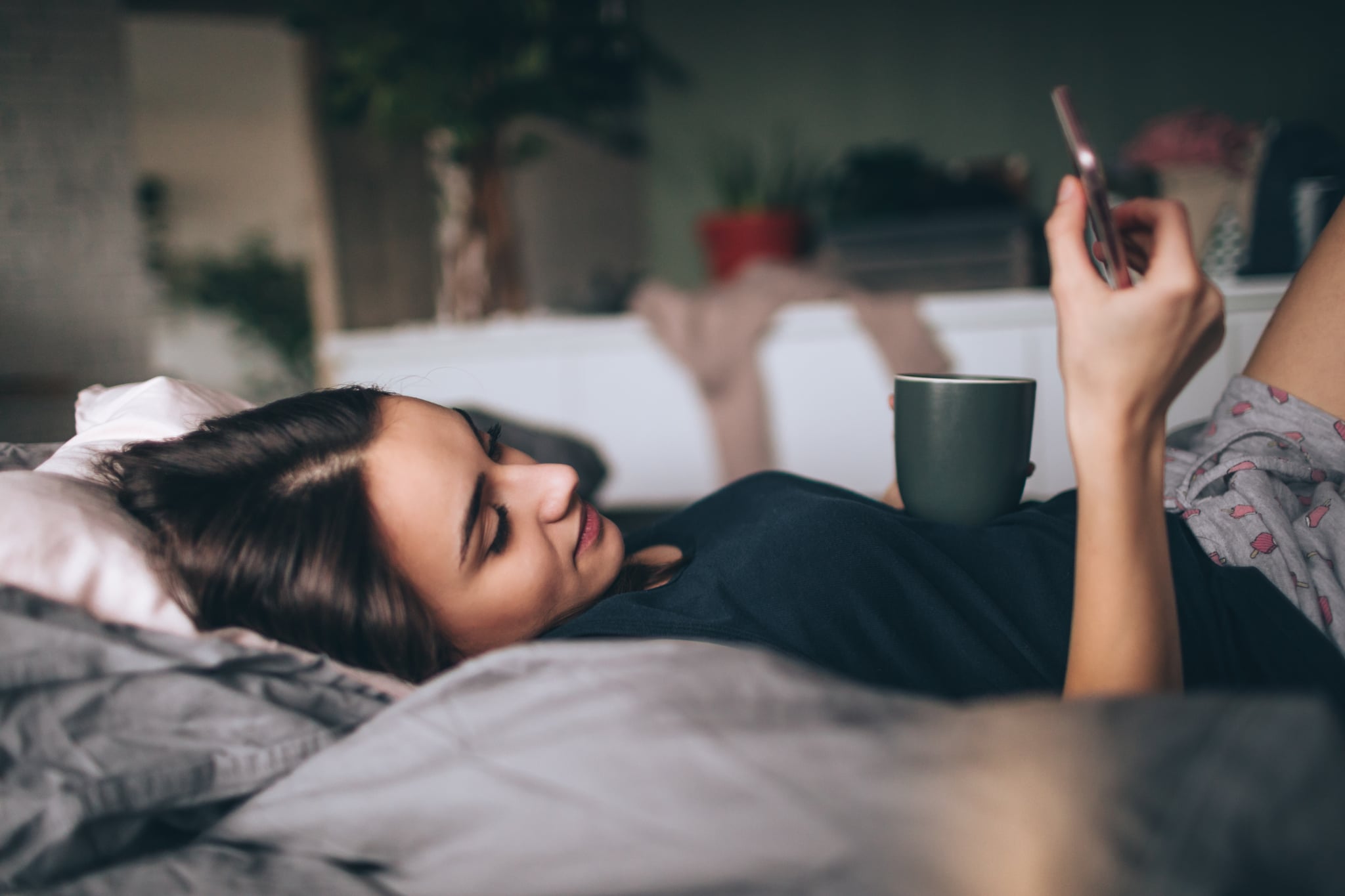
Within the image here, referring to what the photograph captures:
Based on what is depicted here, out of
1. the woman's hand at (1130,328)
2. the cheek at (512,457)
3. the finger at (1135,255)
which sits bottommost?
the cheek at (512,457)

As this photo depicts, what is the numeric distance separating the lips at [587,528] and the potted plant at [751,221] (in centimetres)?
132

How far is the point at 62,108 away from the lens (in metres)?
2.26

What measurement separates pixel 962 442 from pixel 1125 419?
0.22m

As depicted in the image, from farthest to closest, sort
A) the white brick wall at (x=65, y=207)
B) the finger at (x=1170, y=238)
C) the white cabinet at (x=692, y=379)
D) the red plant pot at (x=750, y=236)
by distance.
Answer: the white brick wall at (x=65, y=207)
the red plant pot at (x=750, y=236)
the white cabinet at (x=692, y=379)
the finger at (x=1170, y=238)

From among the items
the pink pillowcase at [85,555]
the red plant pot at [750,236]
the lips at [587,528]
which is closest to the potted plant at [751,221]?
the red plant pot at [750,236]

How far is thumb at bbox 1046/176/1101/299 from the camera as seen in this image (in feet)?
1.46

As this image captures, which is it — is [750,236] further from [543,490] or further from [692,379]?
[543,490]

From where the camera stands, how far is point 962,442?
0.66 m

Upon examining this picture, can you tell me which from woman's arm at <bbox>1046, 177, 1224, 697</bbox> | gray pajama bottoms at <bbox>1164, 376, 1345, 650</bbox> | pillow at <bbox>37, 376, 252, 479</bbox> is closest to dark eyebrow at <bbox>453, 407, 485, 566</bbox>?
pillow at <bbox>37, 376, 252, 479</bbox>

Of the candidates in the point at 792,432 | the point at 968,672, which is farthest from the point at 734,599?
the point at 792,432

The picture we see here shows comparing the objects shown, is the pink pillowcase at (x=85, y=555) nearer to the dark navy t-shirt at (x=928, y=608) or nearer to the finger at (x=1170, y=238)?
the dark navy t-shirt at (x=928, y=608)

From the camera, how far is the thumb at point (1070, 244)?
44 cm

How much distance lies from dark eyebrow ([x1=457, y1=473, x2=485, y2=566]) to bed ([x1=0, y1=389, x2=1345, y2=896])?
0.12 metres

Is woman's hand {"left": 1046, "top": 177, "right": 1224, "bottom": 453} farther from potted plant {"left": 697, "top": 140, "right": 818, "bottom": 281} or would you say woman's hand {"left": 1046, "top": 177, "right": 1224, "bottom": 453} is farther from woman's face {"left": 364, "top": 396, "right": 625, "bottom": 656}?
potted plant {"left": 697, "top": 140, "right": 818, "bottom": 281}
